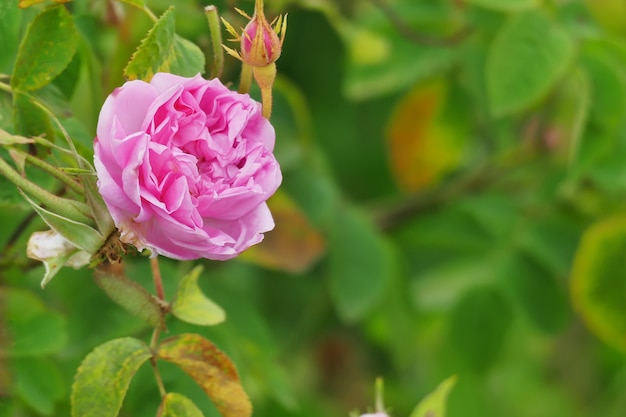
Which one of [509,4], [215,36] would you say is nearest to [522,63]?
[509,4]

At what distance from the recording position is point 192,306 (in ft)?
1.33

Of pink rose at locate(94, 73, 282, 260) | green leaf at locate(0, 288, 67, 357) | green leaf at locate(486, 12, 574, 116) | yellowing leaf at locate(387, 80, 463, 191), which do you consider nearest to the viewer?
pink rose at locate(94, 73, 282, 260)

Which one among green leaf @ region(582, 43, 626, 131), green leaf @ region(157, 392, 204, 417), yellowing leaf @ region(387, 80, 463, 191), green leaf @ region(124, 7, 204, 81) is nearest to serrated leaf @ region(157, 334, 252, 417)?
green leaf @ region(157, 392, 204, 417)

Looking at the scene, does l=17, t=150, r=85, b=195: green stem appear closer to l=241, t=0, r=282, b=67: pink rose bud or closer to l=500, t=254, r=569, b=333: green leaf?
l=241, t=0, r=282, b=67: pink rose bud

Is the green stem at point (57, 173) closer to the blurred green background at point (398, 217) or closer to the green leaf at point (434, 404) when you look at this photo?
the blurred green background at point (398, 217)

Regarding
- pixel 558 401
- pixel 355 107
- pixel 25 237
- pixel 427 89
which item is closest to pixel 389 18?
pixel 427 89

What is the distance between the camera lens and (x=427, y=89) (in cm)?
84

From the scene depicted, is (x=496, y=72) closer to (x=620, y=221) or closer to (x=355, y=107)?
(x=620, y=221)

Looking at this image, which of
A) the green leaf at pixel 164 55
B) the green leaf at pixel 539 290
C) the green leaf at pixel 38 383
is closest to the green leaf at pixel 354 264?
the green leaf at pixel 539 290

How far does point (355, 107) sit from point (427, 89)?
14cm

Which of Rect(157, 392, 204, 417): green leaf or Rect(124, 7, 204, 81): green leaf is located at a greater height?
Rect(124, 7, 204, 81): green leaf

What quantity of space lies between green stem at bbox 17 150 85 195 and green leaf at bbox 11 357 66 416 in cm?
17

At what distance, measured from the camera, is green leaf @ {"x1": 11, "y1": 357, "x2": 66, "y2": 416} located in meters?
0.49

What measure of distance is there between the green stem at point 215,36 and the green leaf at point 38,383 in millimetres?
201
